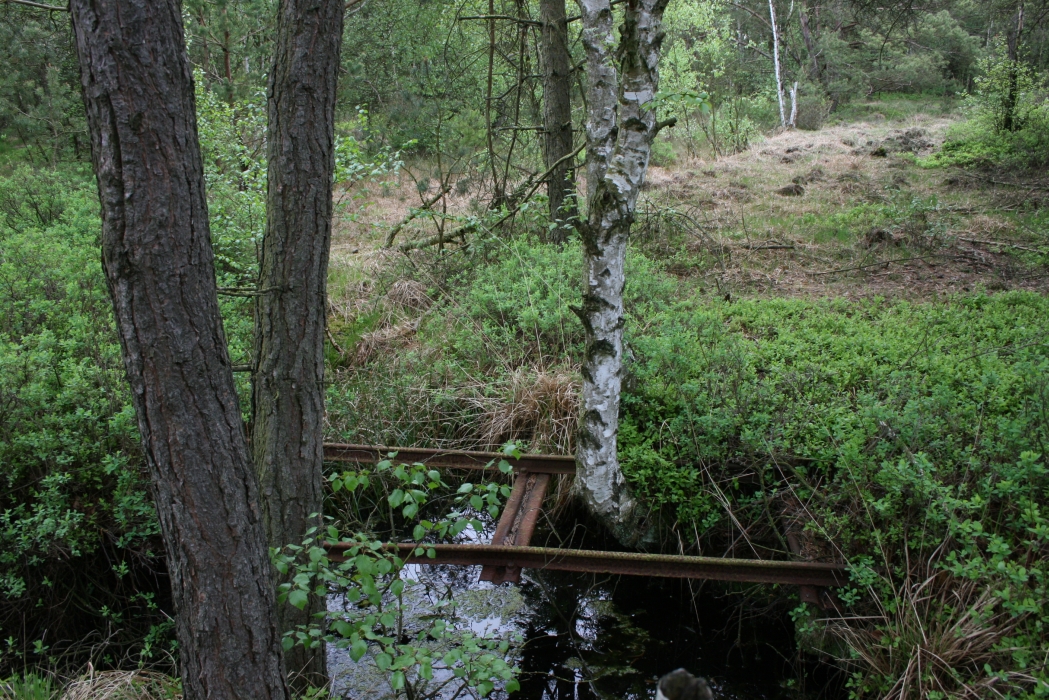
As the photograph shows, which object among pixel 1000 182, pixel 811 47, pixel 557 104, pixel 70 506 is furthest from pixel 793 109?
pixel 70 506

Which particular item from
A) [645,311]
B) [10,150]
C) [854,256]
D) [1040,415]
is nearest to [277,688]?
[1040,415]

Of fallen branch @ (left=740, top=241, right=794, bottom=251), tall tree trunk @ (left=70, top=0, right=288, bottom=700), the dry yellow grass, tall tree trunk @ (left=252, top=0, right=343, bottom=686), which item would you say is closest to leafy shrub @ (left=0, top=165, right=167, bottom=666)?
the dry yellow grass

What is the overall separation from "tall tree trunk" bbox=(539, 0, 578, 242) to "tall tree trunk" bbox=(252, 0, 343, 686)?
5621mm

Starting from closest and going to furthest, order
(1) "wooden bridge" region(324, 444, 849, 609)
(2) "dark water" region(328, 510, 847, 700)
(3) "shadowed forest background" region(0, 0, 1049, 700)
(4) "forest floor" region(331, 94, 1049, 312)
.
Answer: (3) "shadowed forest background" region(0, 0, 1049, 700) → (1) "wooden bridge" region(324, 444, 849, 609) → (2) "dark water" region(328, 510, 847, 700) → (4) "forest floor" region(331, 94, 1049, 312)

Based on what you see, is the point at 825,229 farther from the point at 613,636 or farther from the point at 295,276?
the point at 295,276

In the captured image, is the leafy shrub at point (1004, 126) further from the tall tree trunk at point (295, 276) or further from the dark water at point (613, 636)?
the tall tree trunk at point (295, 276)

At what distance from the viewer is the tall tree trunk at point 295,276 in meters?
3.19

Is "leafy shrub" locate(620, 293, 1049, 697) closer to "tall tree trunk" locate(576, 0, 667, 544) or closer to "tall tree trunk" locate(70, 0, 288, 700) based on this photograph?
"tall tree trunk" locate(576, 0, 667, 544)

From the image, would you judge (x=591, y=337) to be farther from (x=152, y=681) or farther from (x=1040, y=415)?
(x=152, y=681)

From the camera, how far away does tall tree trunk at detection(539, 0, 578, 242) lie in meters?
8.92

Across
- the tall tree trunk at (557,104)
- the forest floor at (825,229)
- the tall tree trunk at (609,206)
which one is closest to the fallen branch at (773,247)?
the forest floor at (825,229)

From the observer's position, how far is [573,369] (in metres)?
6.14

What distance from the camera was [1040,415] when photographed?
4000 millimetres

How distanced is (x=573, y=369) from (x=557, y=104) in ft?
15.6
